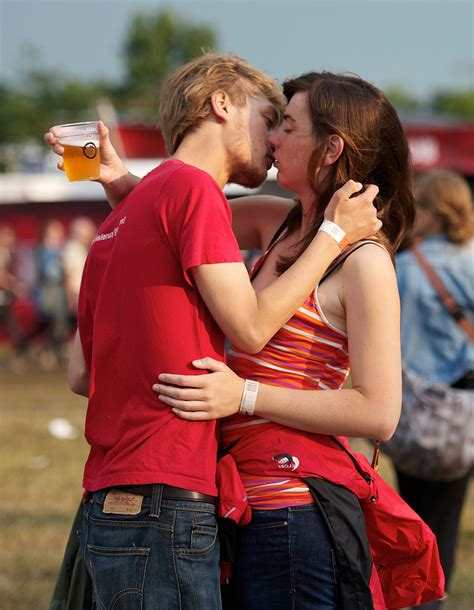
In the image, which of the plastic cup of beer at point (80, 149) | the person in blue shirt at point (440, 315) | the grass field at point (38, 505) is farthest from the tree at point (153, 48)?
the plastic cup of beer at point (80, 149)

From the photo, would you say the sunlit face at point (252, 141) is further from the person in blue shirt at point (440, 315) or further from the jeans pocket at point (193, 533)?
the person in blue shirt at point (440, 315)

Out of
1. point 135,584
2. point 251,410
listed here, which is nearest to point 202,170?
point 251,410

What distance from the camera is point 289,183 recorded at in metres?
2.59

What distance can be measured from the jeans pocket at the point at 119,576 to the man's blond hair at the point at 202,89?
1.04m

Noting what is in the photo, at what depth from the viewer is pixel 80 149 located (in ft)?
8.80

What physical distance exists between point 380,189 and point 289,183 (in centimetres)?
24

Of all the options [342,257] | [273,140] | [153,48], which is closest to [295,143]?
[273,140]

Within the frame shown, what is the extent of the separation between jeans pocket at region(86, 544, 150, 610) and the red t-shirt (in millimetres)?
156

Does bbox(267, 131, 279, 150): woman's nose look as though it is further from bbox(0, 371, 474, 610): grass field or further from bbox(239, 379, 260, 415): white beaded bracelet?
bbox(0, 371, 474, 610): grass field

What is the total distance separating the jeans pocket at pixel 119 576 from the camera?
221cm

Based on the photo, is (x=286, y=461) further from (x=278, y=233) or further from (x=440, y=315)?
(x=440, y=315)

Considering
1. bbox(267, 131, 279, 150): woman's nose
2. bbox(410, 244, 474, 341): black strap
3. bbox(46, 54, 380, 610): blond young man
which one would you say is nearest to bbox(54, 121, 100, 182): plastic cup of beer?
bbox(46, 54, 380, 610): blond young man

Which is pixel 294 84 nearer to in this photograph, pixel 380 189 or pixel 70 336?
pixel 380 189

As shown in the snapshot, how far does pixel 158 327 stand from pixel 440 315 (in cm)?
253
